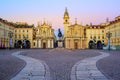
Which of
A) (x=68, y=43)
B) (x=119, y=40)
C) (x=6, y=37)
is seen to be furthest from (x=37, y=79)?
(x=68, y=43)

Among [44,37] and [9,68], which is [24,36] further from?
[9,68]

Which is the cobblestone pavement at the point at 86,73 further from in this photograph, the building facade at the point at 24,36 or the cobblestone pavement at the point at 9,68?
the building facade at the point at 24,36

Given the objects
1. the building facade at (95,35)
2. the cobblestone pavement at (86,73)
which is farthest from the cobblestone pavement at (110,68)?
the building facade at (95,35)

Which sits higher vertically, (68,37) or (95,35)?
(95,35)

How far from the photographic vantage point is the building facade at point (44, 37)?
98.6 metres

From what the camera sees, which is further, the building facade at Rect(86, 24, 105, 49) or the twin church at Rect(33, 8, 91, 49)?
the building facade at Rect(86, 24, 105, 49)

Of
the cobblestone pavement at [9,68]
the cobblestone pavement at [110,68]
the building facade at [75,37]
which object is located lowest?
the cobblestone pavement at [110,68]

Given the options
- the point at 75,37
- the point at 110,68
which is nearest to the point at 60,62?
the point at 110,68

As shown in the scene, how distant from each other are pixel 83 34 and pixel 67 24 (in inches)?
363

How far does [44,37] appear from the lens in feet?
327

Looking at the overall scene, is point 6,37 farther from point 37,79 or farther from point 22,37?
point 37,79

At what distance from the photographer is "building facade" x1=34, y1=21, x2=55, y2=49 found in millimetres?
98625

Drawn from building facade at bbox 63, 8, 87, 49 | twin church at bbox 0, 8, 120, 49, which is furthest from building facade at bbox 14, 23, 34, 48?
building facade at bbox 63, 8, 87, 49

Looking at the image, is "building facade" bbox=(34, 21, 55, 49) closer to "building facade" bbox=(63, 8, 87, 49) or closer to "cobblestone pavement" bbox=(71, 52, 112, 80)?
"building facade" bbox=(63, 8, 87, 49)
